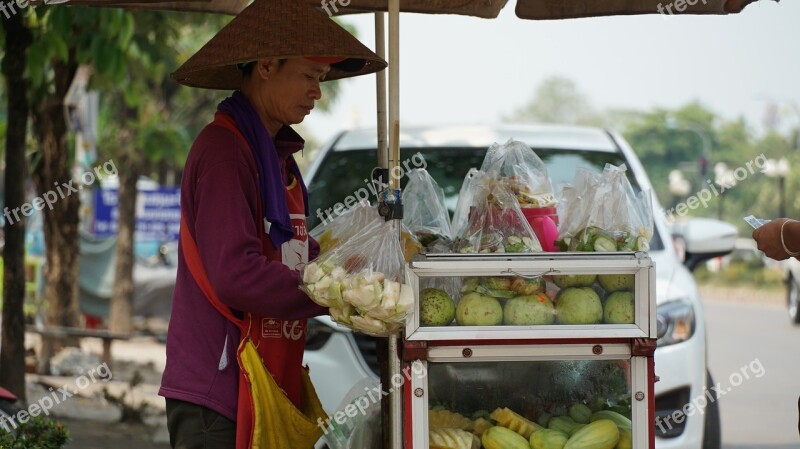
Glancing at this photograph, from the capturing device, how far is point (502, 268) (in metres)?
2.82

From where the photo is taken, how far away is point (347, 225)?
127 inches

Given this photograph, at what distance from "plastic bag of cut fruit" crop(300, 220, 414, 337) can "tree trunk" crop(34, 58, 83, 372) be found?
4.92 metres

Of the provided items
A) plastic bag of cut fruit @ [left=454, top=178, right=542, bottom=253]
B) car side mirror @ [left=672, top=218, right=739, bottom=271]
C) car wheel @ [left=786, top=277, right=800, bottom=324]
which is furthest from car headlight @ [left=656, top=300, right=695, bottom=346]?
car wheel @ [left=786, top=277, right=800, bottom=324]

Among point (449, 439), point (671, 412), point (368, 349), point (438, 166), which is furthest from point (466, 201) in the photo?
point (438, 166)

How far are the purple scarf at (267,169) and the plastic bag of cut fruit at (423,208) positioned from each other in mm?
476

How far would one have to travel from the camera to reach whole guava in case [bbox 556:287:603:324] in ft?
9.46

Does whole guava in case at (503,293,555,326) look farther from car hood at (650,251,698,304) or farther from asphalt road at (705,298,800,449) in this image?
asphalt road at (705,298,800,449)

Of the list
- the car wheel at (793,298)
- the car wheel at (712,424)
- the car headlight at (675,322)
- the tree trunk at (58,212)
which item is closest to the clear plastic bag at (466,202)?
the car headlight at (675,322)

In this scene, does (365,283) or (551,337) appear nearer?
(365,283)

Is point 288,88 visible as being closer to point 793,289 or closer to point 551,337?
point 551,337

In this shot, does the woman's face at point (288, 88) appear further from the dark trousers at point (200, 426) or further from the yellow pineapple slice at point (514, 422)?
the yellow pineapple slice at point (514, 422)

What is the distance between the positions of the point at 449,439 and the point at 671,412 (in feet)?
7.14

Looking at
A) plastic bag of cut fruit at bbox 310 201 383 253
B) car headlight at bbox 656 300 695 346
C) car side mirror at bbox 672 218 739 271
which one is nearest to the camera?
plastic bag of cut fruit at bbox 310 201 383 253

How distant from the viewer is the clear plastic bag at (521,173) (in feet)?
10.7
